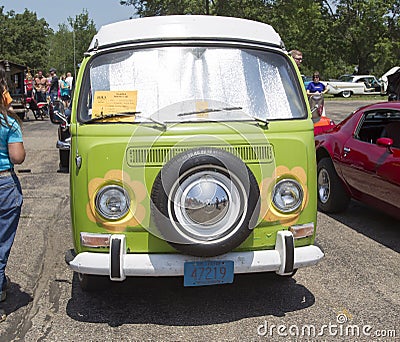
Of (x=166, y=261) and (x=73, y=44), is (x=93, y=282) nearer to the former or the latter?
(x=166, y=261)

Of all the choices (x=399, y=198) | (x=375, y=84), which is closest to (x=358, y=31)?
(x=375, y=84)

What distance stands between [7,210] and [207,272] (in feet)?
5.03

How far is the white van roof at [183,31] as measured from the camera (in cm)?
476

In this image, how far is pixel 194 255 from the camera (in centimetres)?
387

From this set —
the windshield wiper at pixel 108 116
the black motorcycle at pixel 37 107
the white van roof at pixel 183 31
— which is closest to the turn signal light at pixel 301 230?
the windshield wiper at pixel 108 116

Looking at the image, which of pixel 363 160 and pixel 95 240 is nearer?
pixel 95 240

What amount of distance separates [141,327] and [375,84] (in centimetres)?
3958

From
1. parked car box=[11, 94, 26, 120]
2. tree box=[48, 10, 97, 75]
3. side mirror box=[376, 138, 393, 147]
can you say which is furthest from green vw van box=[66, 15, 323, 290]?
tree box=[48, 10, 97, 75]

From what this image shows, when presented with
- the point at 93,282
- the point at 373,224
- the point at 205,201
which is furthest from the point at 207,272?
the point at 373,224

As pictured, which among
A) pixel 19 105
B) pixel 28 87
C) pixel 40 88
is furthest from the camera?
pixel 28 87

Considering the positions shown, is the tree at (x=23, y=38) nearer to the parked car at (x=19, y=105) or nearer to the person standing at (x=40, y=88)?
the person standing at (x=40, y=88)

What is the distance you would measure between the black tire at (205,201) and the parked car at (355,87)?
37023 millimetres

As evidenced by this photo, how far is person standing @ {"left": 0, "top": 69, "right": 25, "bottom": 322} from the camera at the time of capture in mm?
4117

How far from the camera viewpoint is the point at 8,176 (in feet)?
13.8
